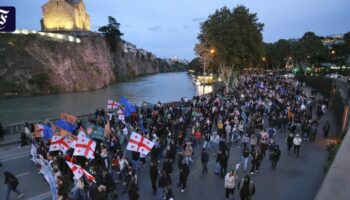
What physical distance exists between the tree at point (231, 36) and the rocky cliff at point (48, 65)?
35.1 m

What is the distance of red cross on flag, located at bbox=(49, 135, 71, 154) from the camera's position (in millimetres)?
13602

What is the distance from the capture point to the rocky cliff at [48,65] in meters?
60.2

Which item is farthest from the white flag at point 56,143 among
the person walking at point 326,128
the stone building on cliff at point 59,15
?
the stone building on cliff at point 59,15

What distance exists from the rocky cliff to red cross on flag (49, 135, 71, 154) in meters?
49.9

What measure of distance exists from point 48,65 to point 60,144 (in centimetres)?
5852

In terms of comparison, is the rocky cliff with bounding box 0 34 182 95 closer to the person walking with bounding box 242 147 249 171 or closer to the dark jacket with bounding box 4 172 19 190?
the dark jacket with bounding box 4 172 19 190

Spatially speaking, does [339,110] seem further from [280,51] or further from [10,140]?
[280,51]

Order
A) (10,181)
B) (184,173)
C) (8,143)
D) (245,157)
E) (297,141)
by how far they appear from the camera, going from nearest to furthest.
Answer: (10,181), (184,173), (245,157), (297,141), (8,143)

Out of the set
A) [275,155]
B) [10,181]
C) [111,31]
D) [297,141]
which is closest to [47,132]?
[10,181]

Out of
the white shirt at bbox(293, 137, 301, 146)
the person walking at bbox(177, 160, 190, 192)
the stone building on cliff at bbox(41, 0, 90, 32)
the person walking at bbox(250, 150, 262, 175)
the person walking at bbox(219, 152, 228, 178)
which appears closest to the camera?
the person walking at bbox(177, 160, 190, 192)

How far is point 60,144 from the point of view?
1364cm

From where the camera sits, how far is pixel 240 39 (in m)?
46.1

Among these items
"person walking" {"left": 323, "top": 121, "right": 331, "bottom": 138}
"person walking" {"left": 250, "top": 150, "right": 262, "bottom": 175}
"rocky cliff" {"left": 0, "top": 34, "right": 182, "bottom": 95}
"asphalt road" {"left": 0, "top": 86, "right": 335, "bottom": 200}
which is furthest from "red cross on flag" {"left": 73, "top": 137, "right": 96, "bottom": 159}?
"rocky cliff" {"left": 0, "top": 34, "right": 182, "bottom": 95}

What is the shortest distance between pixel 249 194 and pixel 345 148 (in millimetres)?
5162
